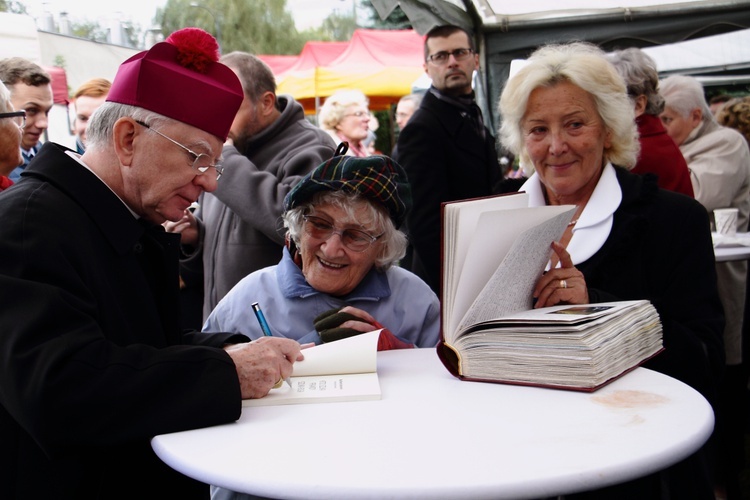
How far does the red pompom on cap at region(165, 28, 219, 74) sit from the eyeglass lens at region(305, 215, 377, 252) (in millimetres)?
683

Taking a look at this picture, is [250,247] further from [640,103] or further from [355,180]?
[640,103]

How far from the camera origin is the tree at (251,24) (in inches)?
1713

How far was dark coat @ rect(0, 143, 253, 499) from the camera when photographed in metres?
1.39

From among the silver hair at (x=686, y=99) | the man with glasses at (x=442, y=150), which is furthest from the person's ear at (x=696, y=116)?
the man with glasses at (x=442, y=150)

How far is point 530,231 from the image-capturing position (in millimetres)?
1801

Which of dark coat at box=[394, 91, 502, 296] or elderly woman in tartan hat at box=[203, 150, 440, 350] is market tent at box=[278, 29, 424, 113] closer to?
dark coat at box=[394, 91, 502, 296]

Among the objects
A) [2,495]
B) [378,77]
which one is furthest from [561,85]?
[378,77]

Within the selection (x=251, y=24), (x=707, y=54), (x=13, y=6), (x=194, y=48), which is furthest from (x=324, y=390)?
(x=251, y=24)

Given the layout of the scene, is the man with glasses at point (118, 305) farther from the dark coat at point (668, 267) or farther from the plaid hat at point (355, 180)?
the dark coat at point (668, 267)

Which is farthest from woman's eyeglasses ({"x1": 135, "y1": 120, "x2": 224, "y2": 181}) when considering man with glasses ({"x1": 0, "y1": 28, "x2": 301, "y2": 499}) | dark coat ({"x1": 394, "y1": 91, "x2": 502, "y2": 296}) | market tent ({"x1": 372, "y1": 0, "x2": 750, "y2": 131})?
market tent ({"x1": 372, "y1": 0, "x2": 750, "y2": 131})

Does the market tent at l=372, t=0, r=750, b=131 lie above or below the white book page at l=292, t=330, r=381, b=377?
above

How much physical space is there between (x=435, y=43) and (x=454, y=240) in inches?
122

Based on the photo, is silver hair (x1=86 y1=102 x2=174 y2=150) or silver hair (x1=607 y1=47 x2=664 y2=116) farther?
silver hair (x1=607 y1=47 x2=664 y2=116)

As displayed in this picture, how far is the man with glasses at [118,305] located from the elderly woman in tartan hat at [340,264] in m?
0.43
